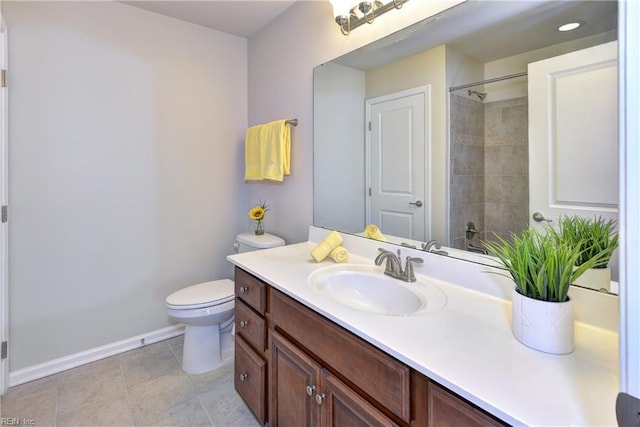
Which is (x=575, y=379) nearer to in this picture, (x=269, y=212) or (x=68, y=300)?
(x=269, y=212)

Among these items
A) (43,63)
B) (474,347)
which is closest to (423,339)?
(474,347)

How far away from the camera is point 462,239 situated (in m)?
1.22

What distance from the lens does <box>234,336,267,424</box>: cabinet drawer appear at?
138 cm

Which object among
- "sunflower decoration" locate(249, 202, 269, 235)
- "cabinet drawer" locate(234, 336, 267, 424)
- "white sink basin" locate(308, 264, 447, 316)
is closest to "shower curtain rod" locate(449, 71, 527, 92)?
"white sink basin" locate(308, 264, 447, 316)

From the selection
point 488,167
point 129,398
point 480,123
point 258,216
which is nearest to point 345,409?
point 488,167

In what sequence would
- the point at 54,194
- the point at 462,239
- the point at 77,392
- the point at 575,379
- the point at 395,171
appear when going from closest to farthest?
1. the point at 575,379
2. the point at 462,239
3. the point at 395,171
4. the point at 77,392
5. the point at 54,194

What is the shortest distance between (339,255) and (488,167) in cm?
75

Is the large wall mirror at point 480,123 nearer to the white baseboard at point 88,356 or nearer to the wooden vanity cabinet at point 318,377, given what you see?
the wooden vanity cabinet at point 318,377

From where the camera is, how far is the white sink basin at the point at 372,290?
1139 millimetres

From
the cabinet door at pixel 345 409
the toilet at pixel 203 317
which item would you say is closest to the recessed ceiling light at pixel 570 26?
the cabinet door at pixel 345 409

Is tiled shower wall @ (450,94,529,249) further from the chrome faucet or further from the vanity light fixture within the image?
the vanity light fixture

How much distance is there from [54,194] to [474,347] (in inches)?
92.1

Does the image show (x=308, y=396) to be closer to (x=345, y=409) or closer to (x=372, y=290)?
(x=345, y=409)

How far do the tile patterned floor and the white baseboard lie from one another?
0.04 meters
